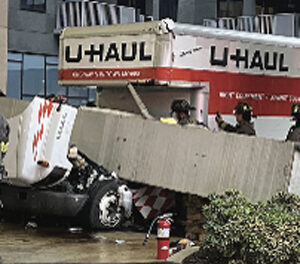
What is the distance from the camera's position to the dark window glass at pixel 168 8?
115 feet

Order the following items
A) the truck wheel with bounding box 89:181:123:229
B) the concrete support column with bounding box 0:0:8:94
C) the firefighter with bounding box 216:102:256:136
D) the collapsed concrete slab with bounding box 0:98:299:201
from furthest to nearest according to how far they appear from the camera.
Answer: the concrete support column with bounding box 0:0:8:94
the firefighter with bounding box 216:102:256:136
the truck wheel with bounding box 89:181:123:229
the collapsed concrete slab with bounding box 0:98:299:201

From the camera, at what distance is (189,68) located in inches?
548

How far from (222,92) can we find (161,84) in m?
1.40

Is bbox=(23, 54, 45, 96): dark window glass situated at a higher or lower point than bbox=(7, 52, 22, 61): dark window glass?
lower

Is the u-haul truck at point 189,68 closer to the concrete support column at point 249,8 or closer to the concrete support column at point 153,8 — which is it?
the concrete support column at point 153,8

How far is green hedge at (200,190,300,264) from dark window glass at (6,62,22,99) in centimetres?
1923

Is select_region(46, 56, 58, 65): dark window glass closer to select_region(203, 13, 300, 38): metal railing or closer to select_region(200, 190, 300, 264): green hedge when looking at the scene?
select_region(203, 13, 300, 38): metal railing

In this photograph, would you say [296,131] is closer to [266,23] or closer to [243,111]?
[243,111]

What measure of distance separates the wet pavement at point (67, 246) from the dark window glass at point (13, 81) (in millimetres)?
15190

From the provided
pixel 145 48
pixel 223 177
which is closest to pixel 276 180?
pixel 223 177

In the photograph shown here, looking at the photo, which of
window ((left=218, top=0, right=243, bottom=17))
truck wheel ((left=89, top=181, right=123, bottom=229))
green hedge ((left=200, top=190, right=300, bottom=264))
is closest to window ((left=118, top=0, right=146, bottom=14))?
window ((left=218, top=0, right=243, bottom=17))

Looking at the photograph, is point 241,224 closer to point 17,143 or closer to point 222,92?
point 17,143

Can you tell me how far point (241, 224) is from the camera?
8461mm

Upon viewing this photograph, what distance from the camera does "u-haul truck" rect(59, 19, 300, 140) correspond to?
13711 mm
